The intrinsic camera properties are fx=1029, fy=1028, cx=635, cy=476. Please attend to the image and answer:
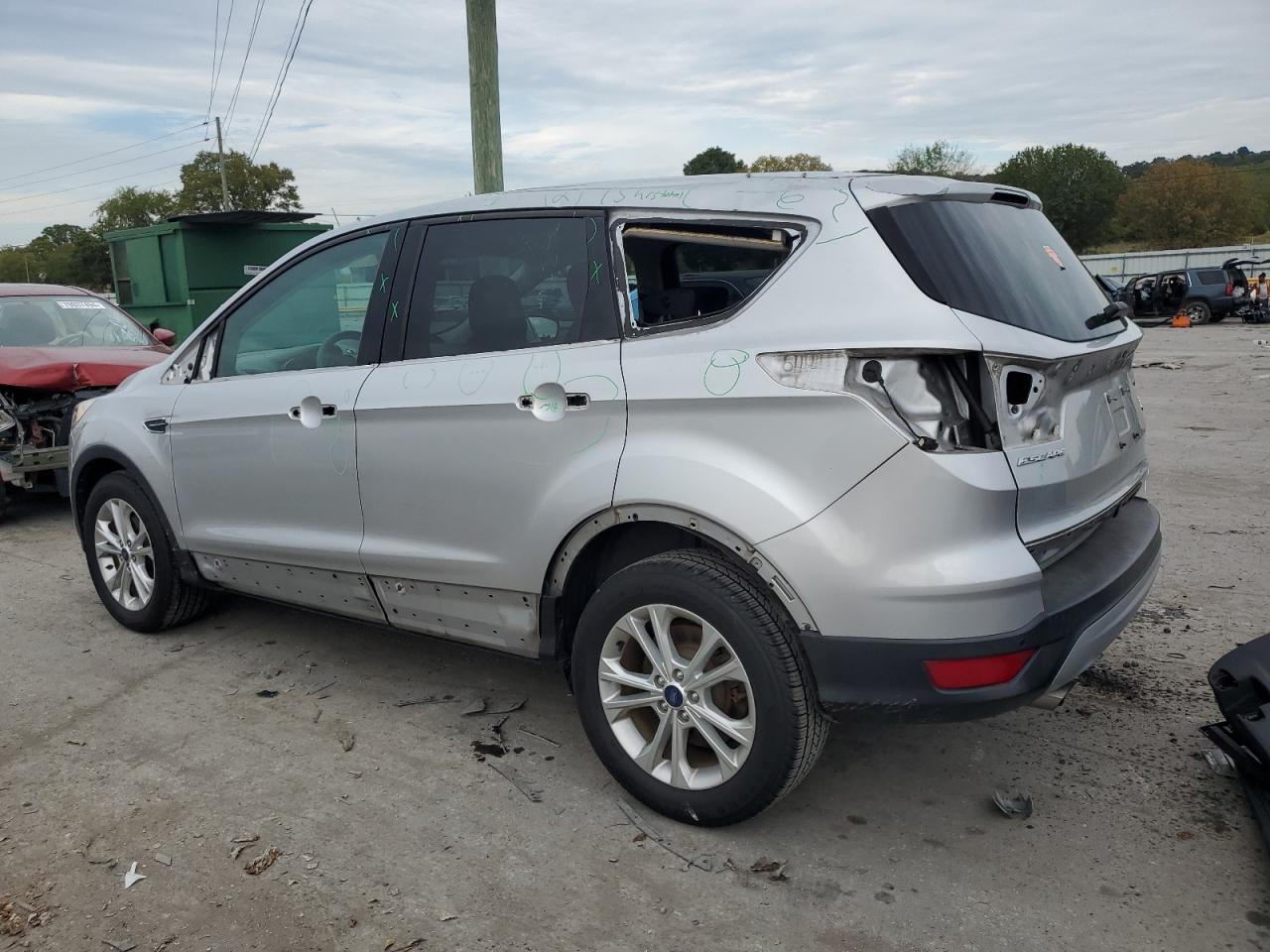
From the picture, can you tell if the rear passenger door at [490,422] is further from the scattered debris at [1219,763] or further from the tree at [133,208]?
the tree at [133,208]

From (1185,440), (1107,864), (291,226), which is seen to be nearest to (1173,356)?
(1185,440)

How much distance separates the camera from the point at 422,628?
3627mm

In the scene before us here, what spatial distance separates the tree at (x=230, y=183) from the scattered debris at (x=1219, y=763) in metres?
63.4

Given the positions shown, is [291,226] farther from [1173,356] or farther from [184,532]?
[1173,356]

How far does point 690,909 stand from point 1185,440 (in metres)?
8.35

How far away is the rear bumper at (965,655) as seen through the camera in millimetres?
2531

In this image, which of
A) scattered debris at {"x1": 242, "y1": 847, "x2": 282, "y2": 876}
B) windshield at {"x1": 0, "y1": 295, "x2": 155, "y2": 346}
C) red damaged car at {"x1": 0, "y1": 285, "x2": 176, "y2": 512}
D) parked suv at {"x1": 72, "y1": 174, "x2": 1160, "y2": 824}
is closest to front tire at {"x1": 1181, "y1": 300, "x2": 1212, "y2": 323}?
red damaged car at {"x1": 0, "y1": 285, "x2": 176, "y2": 512}

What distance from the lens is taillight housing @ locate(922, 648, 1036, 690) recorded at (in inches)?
99.3

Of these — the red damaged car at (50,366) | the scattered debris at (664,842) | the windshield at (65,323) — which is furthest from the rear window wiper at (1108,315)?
the windshield at (65,323)

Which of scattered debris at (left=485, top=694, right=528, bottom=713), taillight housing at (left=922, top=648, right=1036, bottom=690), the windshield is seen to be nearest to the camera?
taillight housing at (left=922, top=648, right=1036, bottom=690)

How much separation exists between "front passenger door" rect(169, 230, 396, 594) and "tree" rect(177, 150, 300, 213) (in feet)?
200

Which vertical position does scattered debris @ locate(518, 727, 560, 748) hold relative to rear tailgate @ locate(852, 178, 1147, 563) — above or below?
below

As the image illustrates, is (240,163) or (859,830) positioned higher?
(240,163)

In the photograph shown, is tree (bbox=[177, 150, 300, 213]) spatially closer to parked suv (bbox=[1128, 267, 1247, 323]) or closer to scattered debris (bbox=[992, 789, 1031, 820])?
parked suv (bbox=[1128, 267, 1247, 323])
